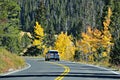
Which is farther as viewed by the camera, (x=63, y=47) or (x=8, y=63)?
(x=63, y=47)

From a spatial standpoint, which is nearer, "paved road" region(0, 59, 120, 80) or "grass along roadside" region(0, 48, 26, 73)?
"paved road" region(0, 59, 120, 80)

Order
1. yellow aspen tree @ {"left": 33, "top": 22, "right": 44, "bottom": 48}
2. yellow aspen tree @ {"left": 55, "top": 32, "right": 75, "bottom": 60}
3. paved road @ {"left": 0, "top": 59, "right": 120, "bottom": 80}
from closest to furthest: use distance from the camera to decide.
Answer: paved road @ {"left": 0, "top": 59, "right": 120, "bottom": 80}, yellow aspen tree @ {"left": 33, "top": 22, "right": 44, "bottom": 48}, yellow aspen tree @ {"left": 55, "top": 32, "right": 75, "bottom": 60}

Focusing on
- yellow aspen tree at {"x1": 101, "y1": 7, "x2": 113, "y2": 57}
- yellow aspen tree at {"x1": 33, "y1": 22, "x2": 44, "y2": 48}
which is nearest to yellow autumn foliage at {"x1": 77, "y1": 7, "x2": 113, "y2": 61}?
yellow aspen tree at {"x1": 101, "y1": 7, "x2": 113, "y2": 57}

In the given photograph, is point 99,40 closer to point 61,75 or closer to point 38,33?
point 38,33

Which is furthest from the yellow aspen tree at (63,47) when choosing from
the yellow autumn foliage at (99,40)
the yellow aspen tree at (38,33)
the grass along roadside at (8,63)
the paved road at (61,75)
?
the paved road at (61,75)

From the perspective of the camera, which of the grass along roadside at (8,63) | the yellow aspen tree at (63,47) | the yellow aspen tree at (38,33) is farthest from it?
the yellow aspen tree at (63,47)

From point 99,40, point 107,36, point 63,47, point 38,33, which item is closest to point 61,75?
point 99,40

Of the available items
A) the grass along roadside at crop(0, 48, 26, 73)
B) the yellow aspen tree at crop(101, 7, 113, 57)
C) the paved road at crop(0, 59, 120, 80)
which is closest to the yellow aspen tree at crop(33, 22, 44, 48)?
the yellow aspen tree at crop(101, 7, 113, 57)

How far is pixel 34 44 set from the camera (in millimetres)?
109812

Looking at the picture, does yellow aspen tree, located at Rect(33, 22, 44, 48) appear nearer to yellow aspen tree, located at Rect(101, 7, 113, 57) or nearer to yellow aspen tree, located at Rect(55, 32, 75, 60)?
yellow aspen tree, located at Rect(55, 32, 75, 60)

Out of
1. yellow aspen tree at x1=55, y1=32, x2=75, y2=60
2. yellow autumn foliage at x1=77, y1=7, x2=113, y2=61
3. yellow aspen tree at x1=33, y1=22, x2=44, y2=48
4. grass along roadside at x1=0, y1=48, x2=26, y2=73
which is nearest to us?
grass along roadside at x1=0, y1=48, x2=26, y2=73

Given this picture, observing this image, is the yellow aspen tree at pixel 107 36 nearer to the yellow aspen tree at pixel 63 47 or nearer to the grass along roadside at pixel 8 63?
the yellow aspen tree at pixel 63 47

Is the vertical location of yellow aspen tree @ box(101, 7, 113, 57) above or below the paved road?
above

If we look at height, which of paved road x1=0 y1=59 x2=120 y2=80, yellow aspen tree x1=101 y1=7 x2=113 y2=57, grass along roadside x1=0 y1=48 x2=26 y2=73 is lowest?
paved road x1=0 y1=59 x2=120 y2=80
